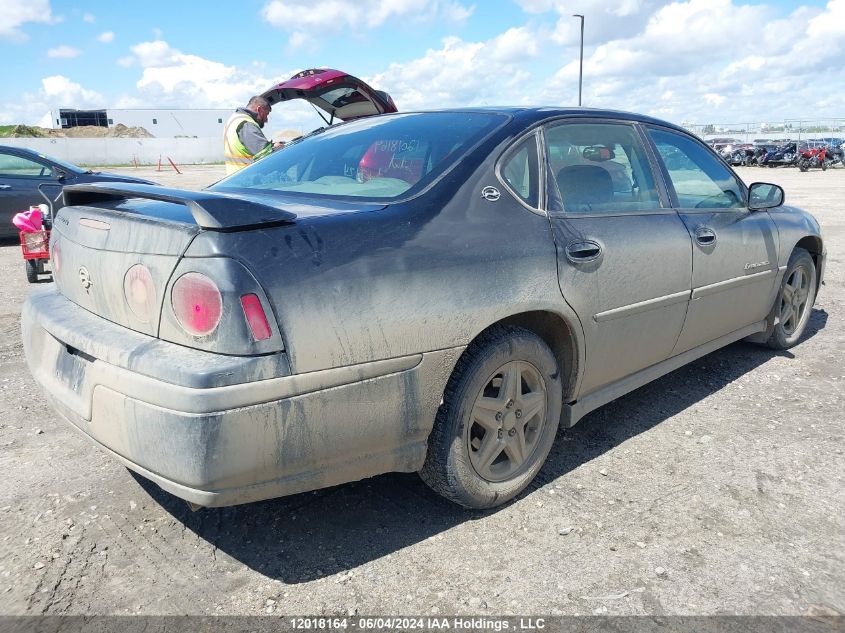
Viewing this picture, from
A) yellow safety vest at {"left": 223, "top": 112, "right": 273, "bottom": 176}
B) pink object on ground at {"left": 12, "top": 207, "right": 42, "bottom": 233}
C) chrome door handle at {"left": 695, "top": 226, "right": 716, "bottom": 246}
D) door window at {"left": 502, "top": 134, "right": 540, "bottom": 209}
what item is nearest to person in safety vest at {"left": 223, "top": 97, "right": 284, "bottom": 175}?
yellow safety vest at {"left": 223, "top": 112, "right": 273, "bottom": 176}

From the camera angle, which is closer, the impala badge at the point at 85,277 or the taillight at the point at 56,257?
the impala badge at the point at 85,277

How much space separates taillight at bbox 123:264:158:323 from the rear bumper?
3.1 inches

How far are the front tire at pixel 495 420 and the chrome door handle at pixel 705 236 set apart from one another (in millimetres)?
1269

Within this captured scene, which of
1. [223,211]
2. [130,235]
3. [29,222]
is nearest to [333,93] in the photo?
[29,222]

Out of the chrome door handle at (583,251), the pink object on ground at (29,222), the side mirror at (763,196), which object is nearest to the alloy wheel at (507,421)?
the chrome door handle at (583,251)

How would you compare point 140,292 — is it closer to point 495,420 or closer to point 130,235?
point 130,235

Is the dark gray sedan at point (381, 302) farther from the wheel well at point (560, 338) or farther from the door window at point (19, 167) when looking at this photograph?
the door window at point (19, 167)

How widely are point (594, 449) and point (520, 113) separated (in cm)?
165

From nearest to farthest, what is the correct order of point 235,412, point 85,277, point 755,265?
point 235,412 < point 85,277 < point 755,265

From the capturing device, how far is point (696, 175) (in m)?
3.90

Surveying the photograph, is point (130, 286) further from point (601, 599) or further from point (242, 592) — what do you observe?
point (601, 599)

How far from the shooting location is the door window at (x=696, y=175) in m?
3.64

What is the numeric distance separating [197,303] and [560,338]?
1561 millimetres

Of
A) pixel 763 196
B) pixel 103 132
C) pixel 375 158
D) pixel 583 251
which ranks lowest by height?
pixel 583 251
